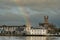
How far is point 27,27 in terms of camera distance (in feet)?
621

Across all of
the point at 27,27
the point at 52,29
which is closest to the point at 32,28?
the point at 27,27

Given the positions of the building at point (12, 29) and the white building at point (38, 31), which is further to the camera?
the building at point (12, 29)

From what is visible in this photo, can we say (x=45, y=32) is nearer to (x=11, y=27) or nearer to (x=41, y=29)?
(x=41, y=29)

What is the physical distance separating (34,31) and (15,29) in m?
16.6

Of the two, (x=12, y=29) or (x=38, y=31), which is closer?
(x=38, y=31)

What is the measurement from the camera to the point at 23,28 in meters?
191

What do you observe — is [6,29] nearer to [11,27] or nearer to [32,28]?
[11,27]

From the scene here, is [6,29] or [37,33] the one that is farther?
[6,29]

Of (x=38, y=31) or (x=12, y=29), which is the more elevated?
(x=12, y=29)

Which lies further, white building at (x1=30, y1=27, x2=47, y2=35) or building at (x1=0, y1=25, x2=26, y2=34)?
building at (x1=0, y1=25, x2=26, y2=34)

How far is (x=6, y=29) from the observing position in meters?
194

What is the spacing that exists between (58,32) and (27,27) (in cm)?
2411

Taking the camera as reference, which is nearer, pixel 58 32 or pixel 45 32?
pixel 45 32

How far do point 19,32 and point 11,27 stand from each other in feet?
40.4
